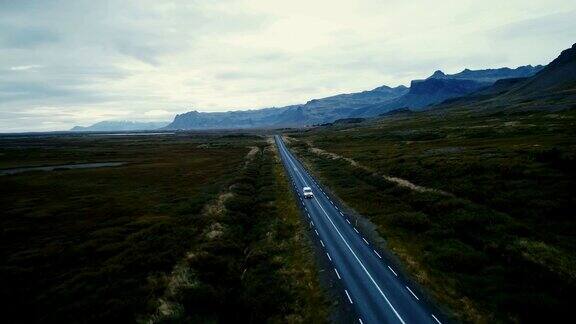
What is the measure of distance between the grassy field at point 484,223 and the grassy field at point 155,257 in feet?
36.1

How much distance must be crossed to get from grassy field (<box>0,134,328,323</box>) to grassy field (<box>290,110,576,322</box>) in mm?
11015

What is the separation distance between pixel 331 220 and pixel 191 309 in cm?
2553

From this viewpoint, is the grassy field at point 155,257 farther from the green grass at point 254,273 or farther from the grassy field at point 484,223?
the grassy field at point 484,223

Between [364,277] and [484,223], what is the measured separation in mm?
18486

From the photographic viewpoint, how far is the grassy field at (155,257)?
26359mm

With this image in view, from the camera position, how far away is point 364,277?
3111 cm

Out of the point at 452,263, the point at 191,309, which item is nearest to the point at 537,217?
the point at 452,263

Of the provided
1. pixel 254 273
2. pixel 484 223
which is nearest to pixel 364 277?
pixel 254 273

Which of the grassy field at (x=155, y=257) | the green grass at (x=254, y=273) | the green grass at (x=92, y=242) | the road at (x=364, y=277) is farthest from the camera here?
the green grass at (x=92, y=242)

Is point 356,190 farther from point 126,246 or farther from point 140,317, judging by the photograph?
point 140,317

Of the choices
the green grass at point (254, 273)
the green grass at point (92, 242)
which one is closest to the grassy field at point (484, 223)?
the green grass at point (254, 273)

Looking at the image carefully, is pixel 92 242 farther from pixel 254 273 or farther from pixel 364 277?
pixel 364 277

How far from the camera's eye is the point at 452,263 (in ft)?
107

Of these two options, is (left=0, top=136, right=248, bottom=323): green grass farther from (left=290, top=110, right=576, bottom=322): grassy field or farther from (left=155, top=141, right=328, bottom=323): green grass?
(left=290, top=110, right=576, bottom=322): grassy field
